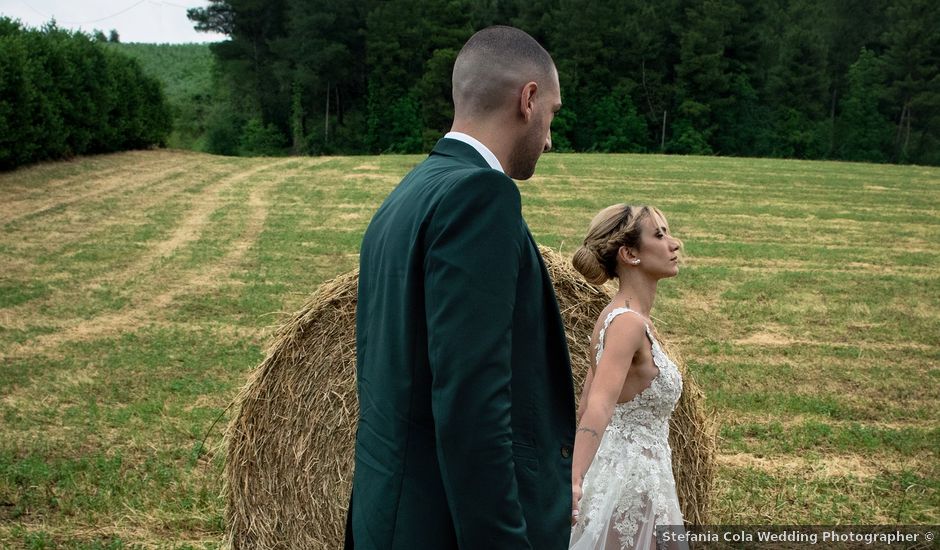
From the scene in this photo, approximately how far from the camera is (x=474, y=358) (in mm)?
1817

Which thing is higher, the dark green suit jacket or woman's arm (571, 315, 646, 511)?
the dark green suit jacket

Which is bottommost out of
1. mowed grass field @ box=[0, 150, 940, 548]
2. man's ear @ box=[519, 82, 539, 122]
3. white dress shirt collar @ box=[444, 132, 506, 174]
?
mowed grass field @ box=[0, 150, 940, 548]

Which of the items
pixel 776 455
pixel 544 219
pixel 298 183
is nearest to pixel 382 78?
pixel 298 183

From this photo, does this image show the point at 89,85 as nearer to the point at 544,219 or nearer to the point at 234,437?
the point at 544,219

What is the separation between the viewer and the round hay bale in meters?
4.39

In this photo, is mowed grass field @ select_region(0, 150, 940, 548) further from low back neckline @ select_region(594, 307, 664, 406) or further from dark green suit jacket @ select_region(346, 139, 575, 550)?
low back neckline @ select_region(594, 307, 664, 406)

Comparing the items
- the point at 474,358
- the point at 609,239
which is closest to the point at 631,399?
the point at 609,239

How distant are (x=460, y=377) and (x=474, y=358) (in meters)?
0.05

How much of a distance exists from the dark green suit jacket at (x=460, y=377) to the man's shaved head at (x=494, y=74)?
0.38 feet

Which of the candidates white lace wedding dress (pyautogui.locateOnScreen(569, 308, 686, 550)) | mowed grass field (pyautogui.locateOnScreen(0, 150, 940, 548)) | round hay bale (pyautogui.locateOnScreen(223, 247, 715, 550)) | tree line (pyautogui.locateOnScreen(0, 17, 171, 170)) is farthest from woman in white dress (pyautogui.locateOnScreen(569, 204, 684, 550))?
tree line (pyautogui.locateOnScreen(0, 17, 171, 170))

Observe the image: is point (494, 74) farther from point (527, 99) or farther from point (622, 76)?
point (622, 76)

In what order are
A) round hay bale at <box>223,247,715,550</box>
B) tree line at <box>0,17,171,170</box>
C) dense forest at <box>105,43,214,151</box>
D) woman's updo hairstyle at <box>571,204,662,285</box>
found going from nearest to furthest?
woman's updo hairstyle at <box>571,204,662,285</box> → round hay bale at <box>223,247,715,550</box> → tree line at <box>0,17,171,170</box> → dense forest at <box>105,43,214,151</box>

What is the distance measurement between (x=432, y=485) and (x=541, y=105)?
94 centimetres

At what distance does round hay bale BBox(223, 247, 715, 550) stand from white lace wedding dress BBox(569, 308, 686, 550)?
30.8 inches
